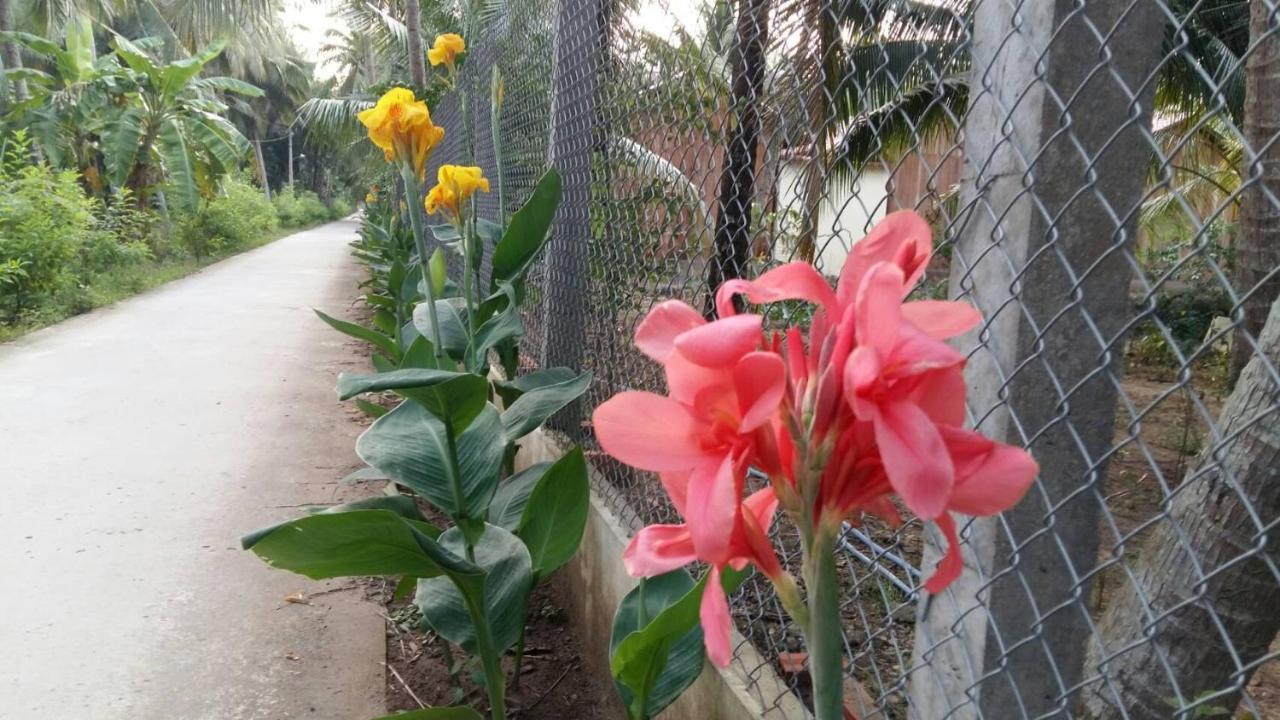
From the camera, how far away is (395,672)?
2432 millimetres

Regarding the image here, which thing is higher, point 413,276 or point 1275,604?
point 413,276

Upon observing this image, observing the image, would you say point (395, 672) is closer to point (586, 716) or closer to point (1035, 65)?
point (586, 716)

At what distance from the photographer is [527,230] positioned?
259 cm

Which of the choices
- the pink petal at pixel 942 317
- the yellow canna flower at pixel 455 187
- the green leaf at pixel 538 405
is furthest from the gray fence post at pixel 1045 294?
the yellow canna flower at pixel 455 187

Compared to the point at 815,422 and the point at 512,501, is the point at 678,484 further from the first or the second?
the point at 512,501

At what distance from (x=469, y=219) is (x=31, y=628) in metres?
1.87

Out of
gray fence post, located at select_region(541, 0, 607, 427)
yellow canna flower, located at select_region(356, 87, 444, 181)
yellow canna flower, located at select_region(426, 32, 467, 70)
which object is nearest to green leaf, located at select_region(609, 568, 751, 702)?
yellow canna flower, located at select_region(356, 87, 444, 181)

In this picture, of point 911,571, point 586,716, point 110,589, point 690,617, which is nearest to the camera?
point 690,617

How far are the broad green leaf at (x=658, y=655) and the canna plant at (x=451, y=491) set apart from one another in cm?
31

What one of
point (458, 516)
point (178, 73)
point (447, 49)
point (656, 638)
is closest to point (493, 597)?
point (458, 516)

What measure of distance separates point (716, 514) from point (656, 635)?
85 centimetres

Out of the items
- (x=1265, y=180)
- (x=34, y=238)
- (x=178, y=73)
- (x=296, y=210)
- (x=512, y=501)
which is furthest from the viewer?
(x=296, y=210)

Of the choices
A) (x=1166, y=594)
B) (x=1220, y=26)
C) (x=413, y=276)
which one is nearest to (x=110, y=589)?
(x=413, y=276)

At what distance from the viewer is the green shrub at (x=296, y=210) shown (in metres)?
32.0
